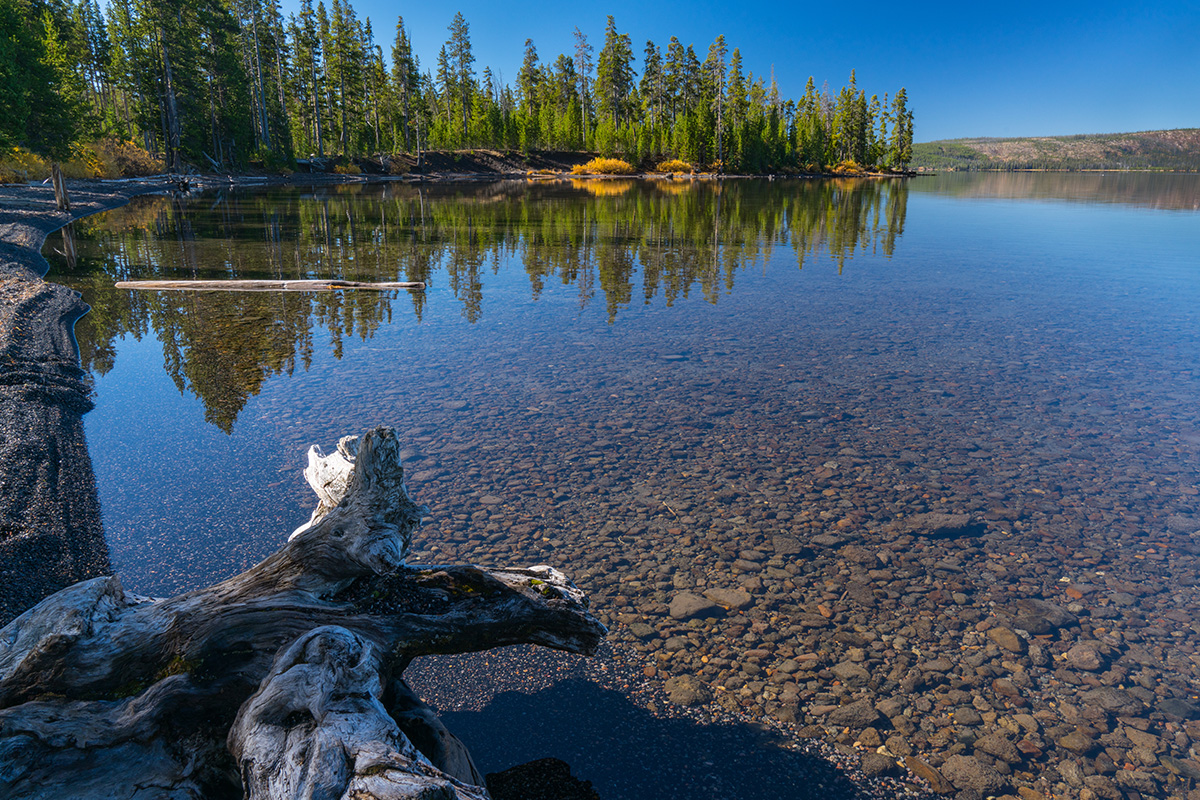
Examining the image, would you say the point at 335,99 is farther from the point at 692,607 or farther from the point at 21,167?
the point at 692,607

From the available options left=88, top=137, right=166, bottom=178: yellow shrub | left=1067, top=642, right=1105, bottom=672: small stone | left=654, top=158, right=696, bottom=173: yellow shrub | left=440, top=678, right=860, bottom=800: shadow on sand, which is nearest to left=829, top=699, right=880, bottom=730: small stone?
left=440, top=678, right=860, bottom=800: shadow on sand

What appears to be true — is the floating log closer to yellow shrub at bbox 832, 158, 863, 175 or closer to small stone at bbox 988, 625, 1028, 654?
small stone at bbox 988, 625, 1028, 654

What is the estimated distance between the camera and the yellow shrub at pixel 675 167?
79250 mm

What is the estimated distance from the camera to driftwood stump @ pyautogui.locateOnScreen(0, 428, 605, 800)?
2086 millimetres

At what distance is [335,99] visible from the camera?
239 feet

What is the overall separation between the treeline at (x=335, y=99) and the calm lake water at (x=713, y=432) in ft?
83.3

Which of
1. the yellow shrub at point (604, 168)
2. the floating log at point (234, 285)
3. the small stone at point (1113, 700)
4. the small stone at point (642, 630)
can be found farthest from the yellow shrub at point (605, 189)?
the small stone at point (1113, 700)

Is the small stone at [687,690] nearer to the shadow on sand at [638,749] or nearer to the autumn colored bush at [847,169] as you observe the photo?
the shadow on sand at [638,749]

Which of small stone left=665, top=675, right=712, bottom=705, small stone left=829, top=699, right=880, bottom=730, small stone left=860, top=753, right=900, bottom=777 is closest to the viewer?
small stone left=860, top=753, right=900, bottom=777

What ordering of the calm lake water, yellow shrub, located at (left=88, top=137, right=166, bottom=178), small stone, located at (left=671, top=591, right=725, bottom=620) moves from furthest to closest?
yellow shrub, located at (left=88, top=137, right=166, bottom=178) < the calm lake water < small stone, located at (left=671, top=591, right=725, bottom=620)

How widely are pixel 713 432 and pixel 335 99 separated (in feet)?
262

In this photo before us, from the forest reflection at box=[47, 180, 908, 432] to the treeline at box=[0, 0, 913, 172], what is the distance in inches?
451

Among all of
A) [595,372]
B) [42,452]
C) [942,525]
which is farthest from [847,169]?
[42,452]

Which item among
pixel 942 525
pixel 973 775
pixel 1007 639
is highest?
pixel 942 525
